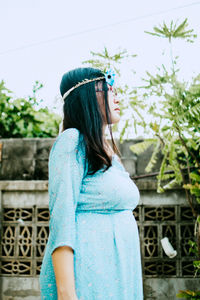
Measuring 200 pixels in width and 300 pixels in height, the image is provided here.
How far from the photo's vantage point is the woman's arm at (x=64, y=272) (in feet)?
3.53

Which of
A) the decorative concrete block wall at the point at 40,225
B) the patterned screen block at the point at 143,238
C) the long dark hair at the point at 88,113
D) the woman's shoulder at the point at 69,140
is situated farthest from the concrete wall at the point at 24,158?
the woman's shoulder at the point at 69,140

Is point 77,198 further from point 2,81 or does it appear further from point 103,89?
point 2,81

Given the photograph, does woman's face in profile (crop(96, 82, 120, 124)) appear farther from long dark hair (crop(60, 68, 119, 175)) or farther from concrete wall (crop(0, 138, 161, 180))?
concrete wall (crop(0, 138, 161, 180))

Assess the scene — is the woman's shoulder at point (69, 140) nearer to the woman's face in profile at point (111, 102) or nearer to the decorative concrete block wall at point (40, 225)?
the woman's face in profile at point (111, 102)

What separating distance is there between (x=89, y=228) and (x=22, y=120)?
2.84 meters

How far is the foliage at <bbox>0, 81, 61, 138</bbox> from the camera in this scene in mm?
3809

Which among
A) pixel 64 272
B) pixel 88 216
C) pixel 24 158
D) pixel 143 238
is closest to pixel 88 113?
pixel 88 216

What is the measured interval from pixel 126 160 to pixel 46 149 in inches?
32.8

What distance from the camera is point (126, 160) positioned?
3.35 meters

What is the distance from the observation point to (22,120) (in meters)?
3.85

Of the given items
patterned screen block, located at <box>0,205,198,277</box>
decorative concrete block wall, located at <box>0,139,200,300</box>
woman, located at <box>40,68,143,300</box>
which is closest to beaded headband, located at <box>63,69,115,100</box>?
woman, located at <box>40,68,143,300</box>

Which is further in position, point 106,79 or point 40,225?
point 40,225

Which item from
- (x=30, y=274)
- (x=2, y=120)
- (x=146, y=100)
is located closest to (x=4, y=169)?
(x=2, y=120)

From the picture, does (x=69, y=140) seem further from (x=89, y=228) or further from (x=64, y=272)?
(x=64, y=272)
